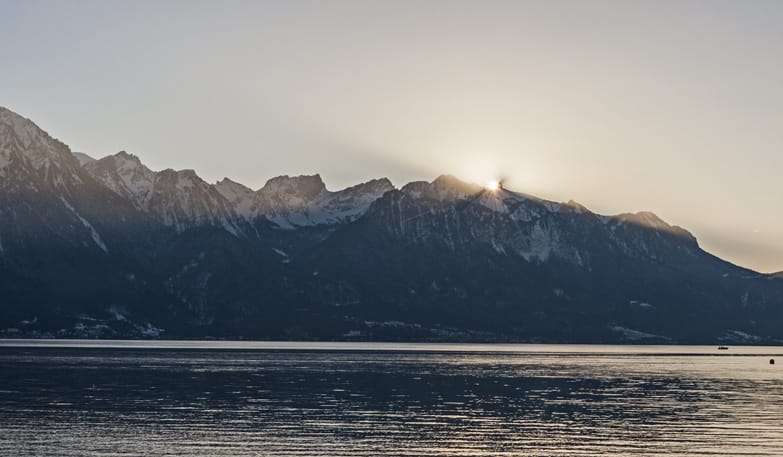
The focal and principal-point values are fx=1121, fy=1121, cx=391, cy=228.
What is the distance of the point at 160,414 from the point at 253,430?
22587mm

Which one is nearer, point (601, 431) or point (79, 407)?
point (601, 431)

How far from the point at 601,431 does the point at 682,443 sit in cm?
1350

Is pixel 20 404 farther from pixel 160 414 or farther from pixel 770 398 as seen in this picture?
pixel 770 398

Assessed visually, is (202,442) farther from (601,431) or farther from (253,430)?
(601,431)

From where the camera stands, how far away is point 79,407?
154000 mm

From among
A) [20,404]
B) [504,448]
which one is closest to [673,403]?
[504,448]

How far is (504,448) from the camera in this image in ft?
Result: 380

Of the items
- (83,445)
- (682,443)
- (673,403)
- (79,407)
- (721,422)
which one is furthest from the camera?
(673,403)

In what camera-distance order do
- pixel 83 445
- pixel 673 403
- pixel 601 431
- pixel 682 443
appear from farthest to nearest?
pixel 673 403, pixel 601 431, pixel 682 443, pixel 83 445

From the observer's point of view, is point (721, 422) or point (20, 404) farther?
point (20, 404)

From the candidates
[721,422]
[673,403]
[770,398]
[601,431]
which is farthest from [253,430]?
[770,398]

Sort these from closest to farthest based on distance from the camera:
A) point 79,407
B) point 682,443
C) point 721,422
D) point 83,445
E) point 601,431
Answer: point 83,445
point 682,443
point 601,431
point 721,422
point 79,407

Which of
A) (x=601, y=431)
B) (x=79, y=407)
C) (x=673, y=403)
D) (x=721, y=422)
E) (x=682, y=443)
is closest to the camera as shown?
(x=682, y=443)

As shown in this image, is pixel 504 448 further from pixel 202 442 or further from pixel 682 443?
pixel 202 442
